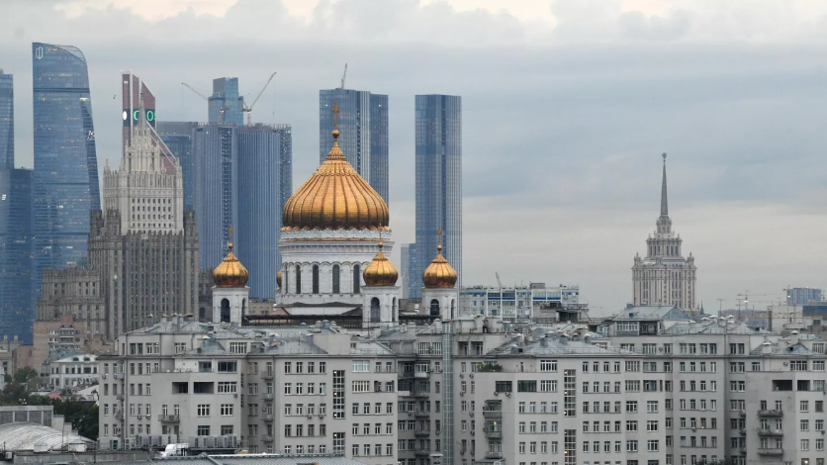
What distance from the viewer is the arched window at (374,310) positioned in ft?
581

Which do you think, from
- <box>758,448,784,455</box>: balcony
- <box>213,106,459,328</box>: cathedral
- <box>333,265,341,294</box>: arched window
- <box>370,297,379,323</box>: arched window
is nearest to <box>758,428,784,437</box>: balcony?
<box>758,448,784,455</box>: balcony

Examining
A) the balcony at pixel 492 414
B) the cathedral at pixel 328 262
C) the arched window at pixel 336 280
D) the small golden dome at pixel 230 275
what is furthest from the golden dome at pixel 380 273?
the balcony at pixel 492 414

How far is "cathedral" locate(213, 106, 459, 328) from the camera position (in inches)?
7151

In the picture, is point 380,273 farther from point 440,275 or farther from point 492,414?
point 492,414

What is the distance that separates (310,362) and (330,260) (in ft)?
113

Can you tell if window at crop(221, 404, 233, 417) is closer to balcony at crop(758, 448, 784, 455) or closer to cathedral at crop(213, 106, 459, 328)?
balcony at crop(758, 448, 784, 455)

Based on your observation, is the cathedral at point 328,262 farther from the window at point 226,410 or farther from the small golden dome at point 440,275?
the window at point 226,410

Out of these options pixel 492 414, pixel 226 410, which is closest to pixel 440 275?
pixel 492 414

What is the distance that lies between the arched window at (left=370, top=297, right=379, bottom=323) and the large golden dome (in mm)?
7432

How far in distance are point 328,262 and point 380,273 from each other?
6473mm

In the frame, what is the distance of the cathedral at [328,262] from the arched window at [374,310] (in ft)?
5.31

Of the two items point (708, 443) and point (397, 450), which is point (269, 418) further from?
point (708, 443)

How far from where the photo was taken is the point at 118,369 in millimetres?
152875

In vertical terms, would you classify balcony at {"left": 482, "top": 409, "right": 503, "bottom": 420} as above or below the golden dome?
below
